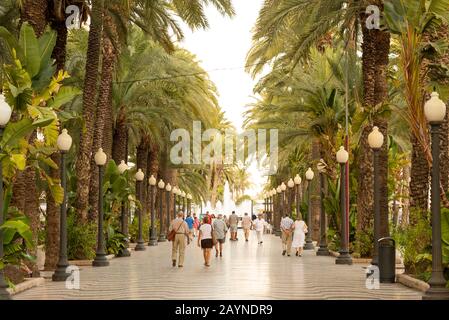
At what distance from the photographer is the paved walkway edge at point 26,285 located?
1605 cm

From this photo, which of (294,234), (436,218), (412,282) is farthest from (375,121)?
(436,218)

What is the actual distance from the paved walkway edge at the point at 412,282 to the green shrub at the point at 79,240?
10948 millimetres

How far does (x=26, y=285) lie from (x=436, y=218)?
329 inches

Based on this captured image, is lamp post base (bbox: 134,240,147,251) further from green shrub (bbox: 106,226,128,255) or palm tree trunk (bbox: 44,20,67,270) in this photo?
palm tree trunk (bbox: 44,20,67,270)

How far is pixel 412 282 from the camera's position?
683 inches

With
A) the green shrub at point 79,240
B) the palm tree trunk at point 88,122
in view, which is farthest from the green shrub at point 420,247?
the palm tree trunk at point 88,122

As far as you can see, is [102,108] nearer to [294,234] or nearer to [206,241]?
[206,241]

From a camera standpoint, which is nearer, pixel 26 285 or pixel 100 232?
pixel 26 285

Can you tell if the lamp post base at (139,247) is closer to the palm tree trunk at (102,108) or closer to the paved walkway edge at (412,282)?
the palm tree trunk at (102,108)

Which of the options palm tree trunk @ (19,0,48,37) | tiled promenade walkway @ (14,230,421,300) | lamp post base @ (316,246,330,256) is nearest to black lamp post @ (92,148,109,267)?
tiled promenade walkway @ (14,230,421,300)

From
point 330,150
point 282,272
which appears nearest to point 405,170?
point 330,150

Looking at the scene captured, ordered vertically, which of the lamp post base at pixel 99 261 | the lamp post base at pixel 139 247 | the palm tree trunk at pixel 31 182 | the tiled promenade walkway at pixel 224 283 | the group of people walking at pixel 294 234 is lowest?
the tiled promenade walkway at pixel 224 283

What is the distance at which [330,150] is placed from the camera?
114 feet

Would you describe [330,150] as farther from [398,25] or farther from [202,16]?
[398,25]
